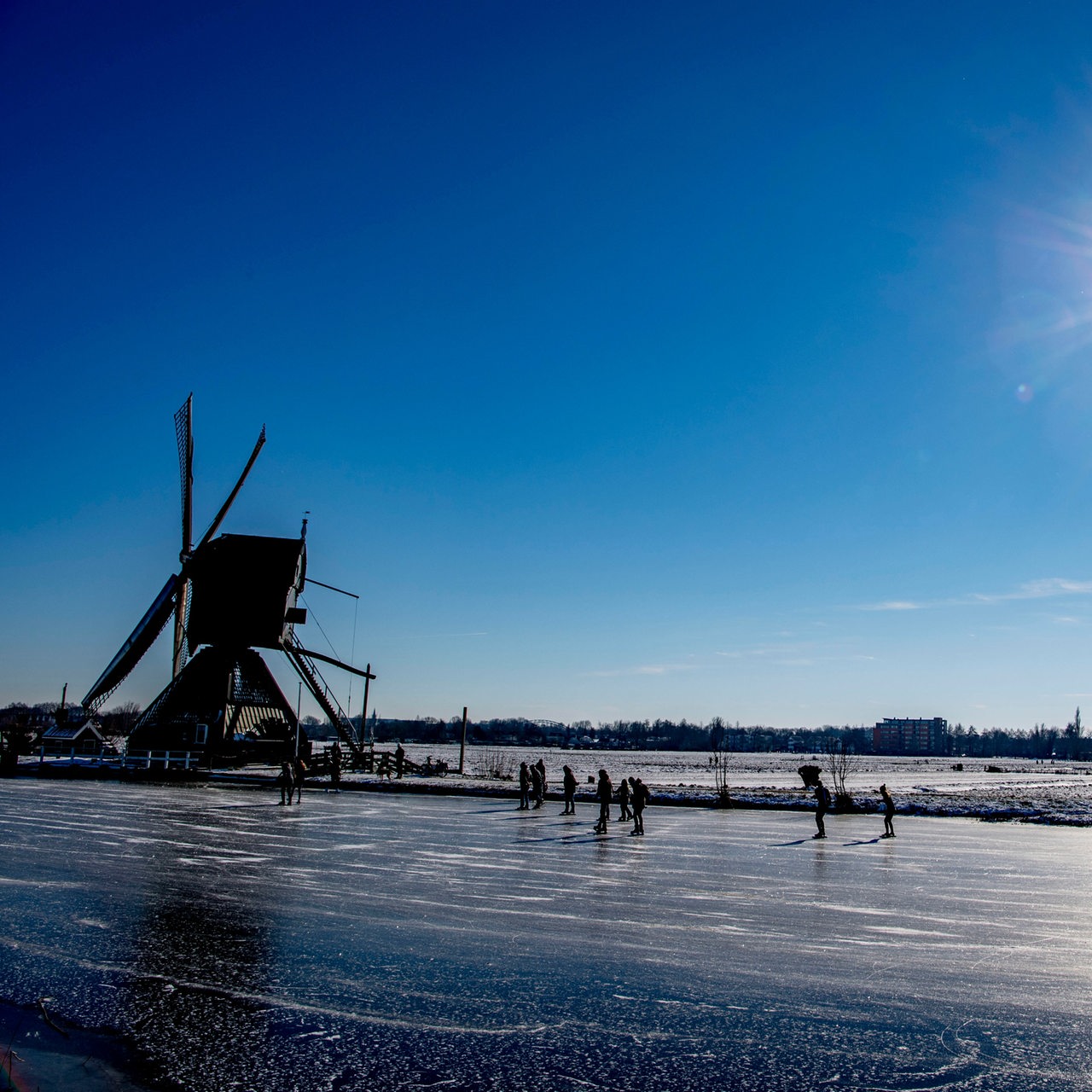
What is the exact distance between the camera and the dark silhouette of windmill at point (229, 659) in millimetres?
42344

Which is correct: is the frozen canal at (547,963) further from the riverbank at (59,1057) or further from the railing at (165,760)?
the railing at (165,760)

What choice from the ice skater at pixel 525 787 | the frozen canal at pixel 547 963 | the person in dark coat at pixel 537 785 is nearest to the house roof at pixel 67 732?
the ice skater at pixel 525 787

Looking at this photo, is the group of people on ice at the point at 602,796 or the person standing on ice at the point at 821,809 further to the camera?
the person standing on ice at the point at 821,809

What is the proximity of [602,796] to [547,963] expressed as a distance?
48.9 ft

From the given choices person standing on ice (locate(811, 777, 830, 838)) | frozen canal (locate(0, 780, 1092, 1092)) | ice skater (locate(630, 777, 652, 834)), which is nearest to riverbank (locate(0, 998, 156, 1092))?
frozen canal (locate(0, 780, 1092, 1092))

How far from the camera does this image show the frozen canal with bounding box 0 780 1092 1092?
620cm

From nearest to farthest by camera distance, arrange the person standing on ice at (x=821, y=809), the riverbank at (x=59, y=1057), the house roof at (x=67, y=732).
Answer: the riverbank at (x=59, y=1057) < the person standing on ice at (x=821, y=809) < the house roof at (x=67, y=732)

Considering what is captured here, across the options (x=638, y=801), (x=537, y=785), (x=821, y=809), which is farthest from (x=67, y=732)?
(x=821, y=809)

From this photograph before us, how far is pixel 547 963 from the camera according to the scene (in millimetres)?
8852

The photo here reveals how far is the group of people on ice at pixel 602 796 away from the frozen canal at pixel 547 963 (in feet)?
14.5

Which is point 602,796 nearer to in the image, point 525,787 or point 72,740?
point 525,787

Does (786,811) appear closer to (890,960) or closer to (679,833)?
(679,833)

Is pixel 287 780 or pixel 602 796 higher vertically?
pixel 602 796

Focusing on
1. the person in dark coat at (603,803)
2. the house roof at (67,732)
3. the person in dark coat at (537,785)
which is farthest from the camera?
the house roof at (67,732)
